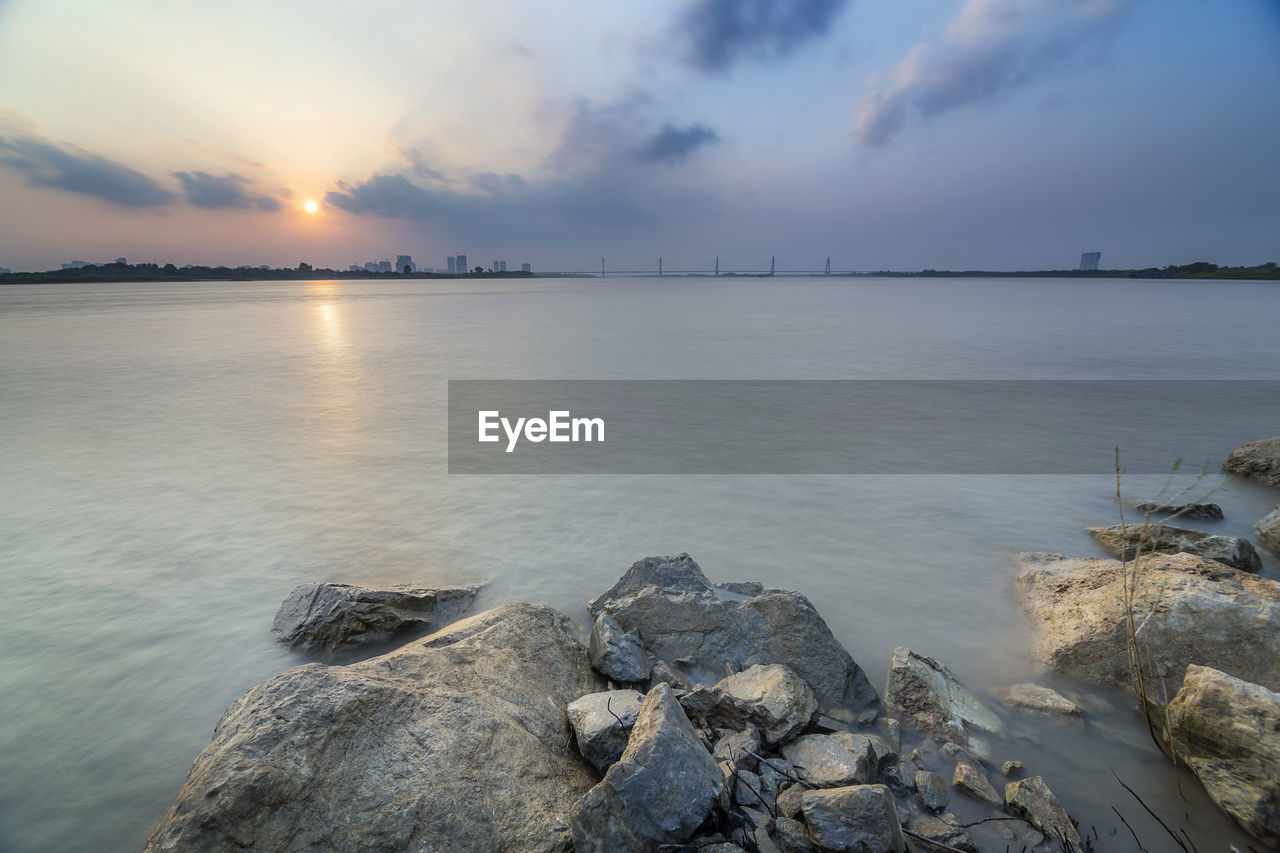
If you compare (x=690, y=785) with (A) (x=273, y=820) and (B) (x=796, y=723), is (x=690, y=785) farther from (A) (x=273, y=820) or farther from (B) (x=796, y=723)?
(A) (x=273, y=820)

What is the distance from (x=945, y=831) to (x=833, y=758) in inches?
17.9

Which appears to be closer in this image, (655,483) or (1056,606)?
(1056,606)

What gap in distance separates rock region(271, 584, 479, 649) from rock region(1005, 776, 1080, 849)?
3.29 metres

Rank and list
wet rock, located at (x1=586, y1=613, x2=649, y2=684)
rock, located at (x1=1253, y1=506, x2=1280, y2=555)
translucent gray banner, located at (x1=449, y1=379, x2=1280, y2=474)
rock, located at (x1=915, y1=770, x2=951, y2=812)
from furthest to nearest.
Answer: translucent gray banner, located at (x1=449, y1=379, x2=1280, y2=474) → rock, located at (x1=1253, y1=506, x2=1280, y2=555) → wet rock, located at (x1=586, y1=613, x2=649, y2=684) → rock, located at (x1=915, y1=770, x2=951, y2=812)

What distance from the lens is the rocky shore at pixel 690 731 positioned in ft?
6.49

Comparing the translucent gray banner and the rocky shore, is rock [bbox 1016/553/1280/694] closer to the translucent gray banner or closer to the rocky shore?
the rocky shore

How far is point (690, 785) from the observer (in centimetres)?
200

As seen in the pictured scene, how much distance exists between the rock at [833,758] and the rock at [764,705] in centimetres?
8

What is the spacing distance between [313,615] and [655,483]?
3.81m

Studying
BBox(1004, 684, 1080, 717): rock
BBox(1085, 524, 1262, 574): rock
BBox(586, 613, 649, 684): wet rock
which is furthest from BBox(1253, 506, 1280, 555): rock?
BBox(586, 613, 649, 684): wet rock

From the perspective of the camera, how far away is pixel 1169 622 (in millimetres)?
3121

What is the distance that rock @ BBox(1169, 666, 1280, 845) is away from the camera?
2.24 metres

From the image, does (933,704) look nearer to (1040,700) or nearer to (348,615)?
(1040,700)

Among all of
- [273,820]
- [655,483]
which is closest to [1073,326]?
[655,483]
